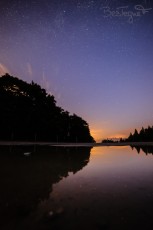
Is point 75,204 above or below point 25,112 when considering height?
below

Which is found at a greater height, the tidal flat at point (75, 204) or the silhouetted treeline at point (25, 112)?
the silhouetted treeline at point (25, 112)

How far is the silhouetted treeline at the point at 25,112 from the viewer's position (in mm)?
37844

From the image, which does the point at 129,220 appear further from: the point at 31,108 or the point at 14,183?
the point at 31,108

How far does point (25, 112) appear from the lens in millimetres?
40406

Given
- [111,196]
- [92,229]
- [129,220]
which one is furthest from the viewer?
[111,196]

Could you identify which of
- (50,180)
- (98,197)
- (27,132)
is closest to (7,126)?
(27,132)

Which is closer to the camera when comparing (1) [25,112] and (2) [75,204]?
(2) [75,204]

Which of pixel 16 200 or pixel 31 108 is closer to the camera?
pixel 16 200

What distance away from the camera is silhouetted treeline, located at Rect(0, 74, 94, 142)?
37.8 metres

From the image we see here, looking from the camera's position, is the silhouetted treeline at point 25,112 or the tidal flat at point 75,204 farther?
the silhouetted treeline at point 25,112

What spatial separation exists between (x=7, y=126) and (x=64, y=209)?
1418 inches

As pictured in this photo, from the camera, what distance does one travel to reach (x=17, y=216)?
3.62 m

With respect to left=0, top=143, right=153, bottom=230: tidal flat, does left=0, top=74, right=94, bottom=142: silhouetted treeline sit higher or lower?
higher

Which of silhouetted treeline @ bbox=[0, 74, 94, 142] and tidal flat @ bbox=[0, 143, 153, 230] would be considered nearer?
tidal flat @ bbox=[0, 143, 153, 230]
